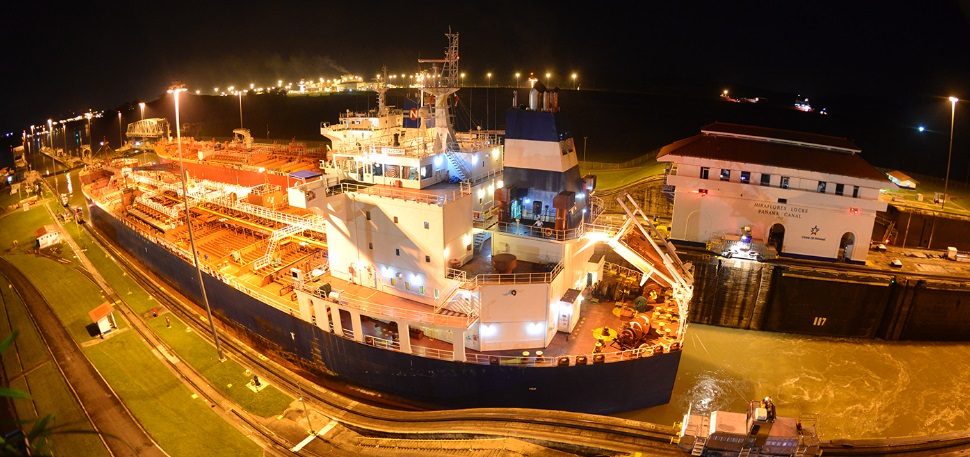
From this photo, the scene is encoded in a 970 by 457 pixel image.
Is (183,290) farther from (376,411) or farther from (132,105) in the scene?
(132,105)

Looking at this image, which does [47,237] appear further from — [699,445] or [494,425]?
[699,445]

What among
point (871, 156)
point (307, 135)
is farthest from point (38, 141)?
point (871, 156)

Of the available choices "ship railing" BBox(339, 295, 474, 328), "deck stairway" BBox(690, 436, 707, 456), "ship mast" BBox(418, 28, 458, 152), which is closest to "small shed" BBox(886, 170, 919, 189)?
"deck stairway" BBox(690, 436, 707, 456)

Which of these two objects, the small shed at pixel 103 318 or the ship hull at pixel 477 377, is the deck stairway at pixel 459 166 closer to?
the ship hull at pixel 477 377

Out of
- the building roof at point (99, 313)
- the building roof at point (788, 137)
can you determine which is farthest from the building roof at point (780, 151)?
the building roof at point (99, 313)

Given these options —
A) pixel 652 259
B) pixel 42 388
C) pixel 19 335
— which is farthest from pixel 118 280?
pixel 652 259

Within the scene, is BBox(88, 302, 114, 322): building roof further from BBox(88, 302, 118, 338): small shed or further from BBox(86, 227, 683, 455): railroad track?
BBox(86, 227, 683, 455): railroad track

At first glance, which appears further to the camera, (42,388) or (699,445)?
(42,388)
